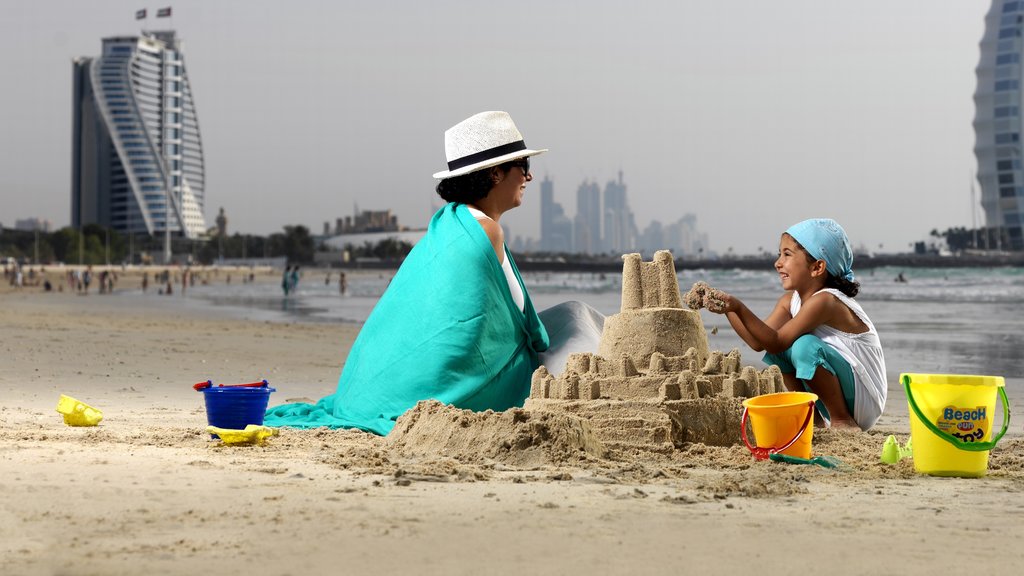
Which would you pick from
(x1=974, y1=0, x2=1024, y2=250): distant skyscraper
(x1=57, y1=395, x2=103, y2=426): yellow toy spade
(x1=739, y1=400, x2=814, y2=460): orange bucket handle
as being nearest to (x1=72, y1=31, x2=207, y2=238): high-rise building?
(x1=974, y1=0, x2=1024, y2=250): distant skyscraper

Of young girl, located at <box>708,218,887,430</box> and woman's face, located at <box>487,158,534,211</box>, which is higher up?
woman's face, located at <box>487,158,534,211</box>

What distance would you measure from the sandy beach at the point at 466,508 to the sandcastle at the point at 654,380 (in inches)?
6.9

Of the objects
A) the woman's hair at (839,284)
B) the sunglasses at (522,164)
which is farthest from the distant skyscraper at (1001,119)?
the sunglasses at (522,164)

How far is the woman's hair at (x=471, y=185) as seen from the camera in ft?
19.0

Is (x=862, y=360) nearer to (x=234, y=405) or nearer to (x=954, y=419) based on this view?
(x=954, y=419)

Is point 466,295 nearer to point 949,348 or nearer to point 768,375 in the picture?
point 768,375

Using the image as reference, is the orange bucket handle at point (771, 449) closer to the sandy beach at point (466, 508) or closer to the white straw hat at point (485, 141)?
the sandy beach at point (466, 508)

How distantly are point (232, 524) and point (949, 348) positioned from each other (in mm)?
12824

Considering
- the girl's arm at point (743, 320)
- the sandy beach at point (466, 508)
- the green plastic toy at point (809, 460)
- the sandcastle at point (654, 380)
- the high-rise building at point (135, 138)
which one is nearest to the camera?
the sandy beach at point (466, 508)

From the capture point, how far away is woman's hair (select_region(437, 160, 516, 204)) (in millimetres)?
5785

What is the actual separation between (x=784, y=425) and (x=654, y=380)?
0.68 meters

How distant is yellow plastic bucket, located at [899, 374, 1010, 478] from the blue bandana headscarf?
120 cm

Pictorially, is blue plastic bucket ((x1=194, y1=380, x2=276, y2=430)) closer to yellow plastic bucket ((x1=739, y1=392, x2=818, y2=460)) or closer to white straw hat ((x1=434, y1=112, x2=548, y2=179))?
white straw hat ((x1=434, y1=112, x2=548, y2=179))

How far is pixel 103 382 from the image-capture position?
345 inches
